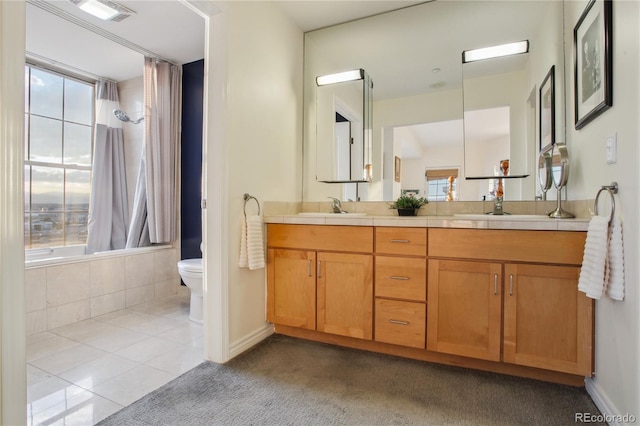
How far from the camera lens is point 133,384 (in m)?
1.70

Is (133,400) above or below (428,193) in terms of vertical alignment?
below

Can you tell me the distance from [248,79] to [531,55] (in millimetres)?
1880

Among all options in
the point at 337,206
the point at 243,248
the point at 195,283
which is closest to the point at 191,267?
the point at 195,283

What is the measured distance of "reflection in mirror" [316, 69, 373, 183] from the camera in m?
2.64

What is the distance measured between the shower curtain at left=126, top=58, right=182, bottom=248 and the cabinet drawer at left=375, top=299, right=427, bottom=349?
2.40 metres

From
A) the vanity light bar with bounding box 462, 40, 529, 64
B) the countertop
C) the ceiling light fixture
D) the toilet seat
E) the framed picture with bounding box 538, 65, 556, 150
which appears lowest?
the toilet seat

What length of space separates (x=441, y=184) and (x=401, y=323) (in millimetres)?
1048

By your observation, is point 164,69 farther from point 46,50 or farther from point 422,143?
point 422,143

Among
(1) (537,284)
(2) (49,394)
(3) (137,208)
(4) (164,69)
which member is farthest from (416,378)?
(4) (164,69)

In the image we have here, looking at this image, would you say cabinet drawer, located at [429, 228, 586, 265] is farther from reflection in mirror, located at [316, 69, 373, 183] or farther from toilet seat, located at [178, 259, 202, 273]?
toilet seat, located at [178, 259, 202, 273]

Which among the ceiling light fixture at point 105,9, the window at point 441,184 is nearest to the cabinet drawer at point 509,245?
the window at point 441,184

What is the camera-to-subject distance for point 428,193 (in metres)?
2.40

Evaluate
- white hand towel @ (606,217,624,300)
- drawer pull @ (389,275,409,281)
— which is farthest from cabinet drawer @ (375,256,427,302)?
white hand towel @ (606,217,624,300)

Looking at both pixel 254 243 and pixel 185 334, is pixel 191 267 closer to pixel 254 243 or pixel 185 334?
pixel 185 334
